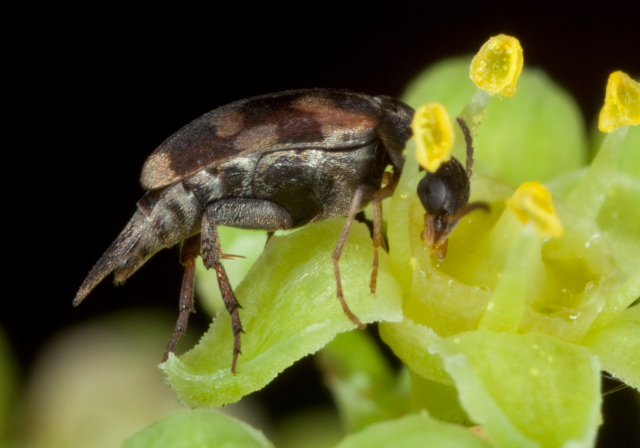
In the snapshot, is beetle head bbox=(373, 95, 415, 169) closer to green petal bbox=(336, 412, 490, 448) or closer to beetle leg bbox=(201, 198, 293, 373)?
beetle leg bbox=(201, 198, 293, 373)

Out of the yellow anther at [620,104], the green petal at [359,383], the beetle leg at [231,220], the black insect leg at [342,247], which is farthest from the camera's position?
the green petal at [359,383]

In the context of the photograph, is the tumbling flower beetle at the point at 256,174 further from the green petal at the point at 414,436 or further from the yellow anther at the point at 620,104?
the green petal at the point at 414,436

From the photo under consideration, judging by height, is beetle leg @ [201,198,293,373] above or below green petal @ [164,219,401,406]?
above

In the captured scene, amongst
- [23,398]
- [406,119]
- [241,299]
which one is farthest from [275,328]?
[23,398]

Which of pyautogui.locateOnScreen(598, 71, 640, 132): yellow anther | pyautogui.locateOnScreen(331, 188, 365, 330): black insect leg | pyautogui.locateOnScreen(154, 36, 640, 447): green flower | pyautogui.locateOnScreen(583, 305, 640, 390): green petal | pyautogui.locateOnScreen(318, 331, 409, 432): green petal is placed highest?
pyautogui.locateOnScreen(598, 71, 640, 132): yellow anther

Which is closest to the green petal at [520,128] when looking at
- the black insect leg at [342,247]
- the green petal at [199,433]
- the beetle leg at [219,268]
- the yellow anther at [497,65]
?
the yellow anther at [497,65]

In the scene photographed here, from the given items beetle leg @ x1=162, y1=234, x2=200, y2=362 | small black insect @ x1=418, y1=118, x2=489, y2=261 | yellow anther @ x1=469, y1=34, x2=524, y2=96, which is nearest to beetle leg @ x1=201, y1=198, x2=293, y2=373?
beetle leg @ x1=162, y1=234, x2=200, y2=362
